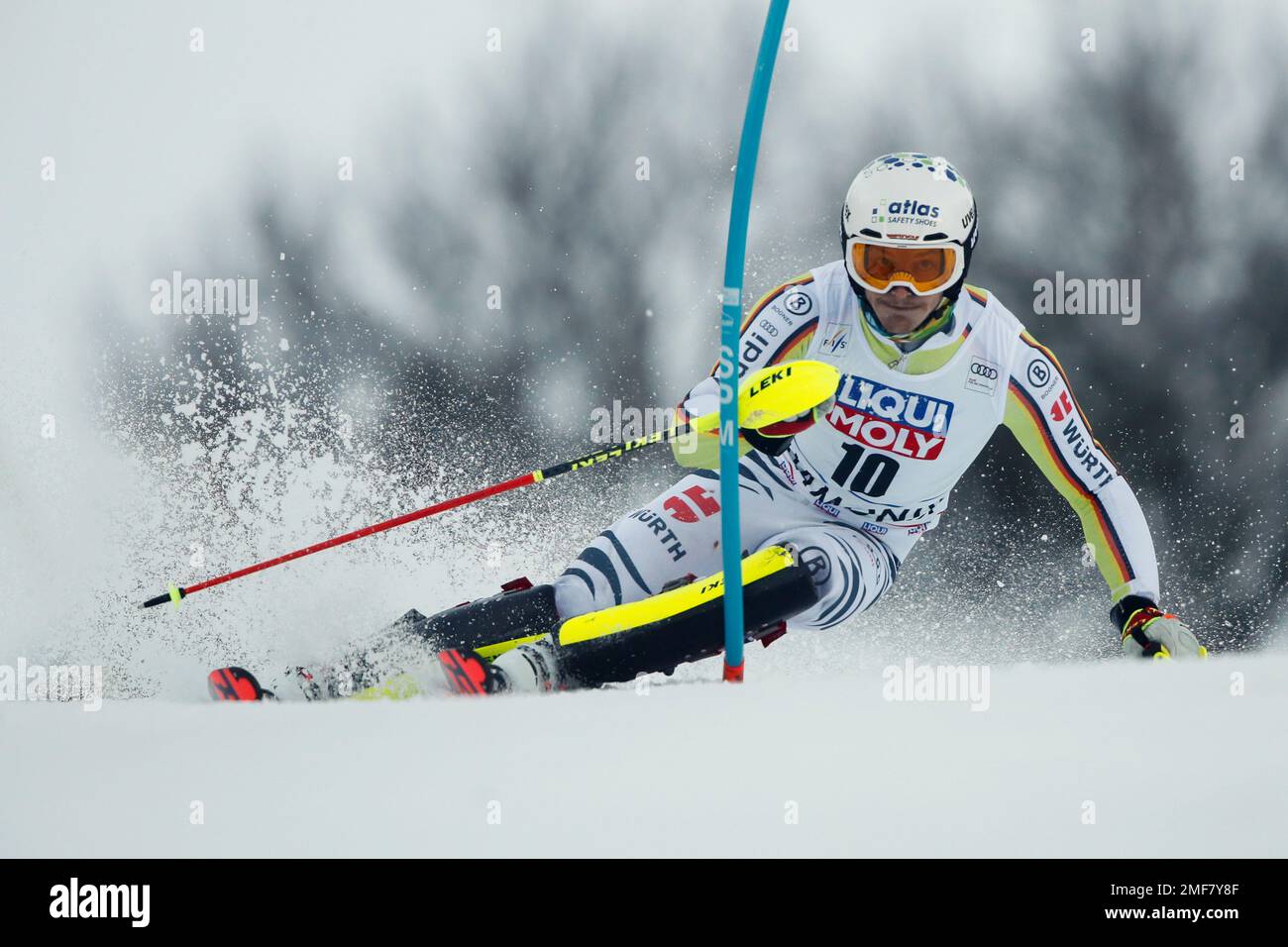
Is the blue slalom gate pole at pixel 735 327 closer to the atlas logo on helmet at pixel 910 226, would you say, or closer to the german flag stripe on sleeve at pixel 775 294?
the atlas logo on helmet at pixel 910 226

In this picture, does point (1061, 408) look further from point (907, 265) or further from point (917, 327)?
point (907, 265)

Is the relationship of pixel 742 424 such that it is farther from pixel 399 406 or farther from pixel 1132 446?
pixel 1132 446

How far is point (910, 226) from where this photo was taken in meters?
3.63

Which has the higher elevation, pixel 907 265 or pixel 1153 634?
pixel 907 265

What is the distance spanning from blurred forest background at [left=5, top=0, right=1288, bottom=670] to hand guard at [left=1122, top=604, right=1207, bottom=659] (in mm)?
6818

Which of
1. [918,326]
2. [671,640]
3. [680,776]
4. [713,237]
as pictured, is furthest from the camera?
[713,237]

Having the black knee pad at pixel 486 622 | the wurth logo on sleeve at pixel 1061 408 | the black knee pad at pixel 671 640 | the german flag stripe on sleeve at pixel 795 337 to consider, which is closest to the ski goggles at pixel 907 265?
the german flag stripe on sleeve at pixel 795 337

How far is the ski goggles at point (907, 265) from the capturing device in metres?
3.69

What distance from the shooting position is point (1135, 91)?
13.4m

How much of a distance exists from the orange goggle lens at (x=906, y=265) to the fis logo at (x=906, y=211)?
8cm

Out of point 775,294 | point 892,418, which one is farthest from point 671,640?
point 775,294

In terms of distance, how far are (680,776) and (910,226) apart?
1.86 metres

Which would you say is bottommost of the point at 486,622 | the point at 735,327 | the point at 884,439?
the point at 486,622

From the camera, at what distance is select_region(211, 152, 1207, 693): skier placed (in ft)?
11.9
